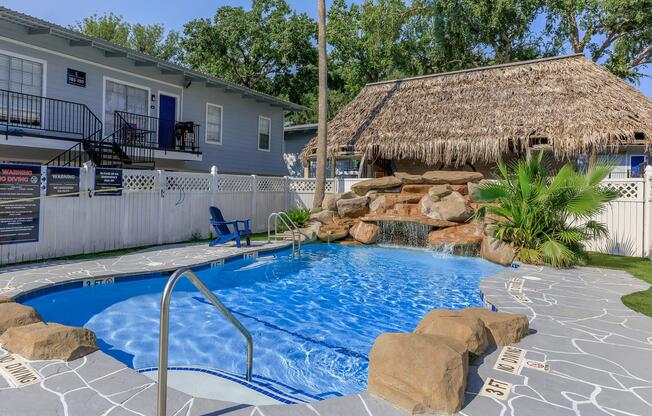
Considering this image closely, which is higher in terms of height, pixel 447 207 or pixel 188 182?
pixel 188 182

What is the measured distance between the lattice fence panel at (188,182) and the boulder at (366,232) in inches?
Answer: 179

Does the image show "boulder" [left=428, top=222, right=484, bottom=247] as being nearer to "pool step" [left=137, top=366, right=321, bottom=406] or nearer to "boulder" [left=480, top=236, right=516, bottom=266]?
"boulder" [left=480, top=236, right=516, bottom=266]

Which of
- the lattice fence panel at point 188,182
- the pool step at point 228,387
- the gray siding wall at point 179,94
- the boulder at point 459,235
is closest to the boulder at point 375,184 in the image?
the boulder at point 459,235

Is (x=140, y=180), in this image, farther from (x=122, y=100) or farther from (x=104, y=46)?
(x=122, y=100)

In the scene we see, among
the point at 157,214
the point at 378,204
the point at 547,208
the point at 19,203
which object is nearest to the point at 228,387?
the point at 19,203

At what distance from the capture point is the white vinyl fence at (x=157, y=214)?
849cm

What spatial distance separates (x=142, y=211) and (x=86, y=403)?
26.4ft

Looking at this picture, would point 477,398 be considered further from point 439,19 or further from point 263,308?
point 439,19

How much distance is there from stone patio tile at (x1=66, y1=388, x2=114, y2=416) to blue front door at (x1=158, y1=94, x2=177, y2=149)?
13499 mm

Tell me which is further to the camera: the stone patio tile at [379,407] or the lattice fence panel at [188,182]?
the lattice fence panel at [188,182]

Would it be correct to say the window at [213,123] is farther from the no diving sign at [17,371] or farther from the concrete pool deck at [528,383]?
the no diving sign at [17,371]

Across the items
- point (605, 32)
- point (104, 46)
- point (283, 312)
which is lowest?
point (283, 312)

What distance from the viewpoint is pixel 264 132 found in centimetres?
2042

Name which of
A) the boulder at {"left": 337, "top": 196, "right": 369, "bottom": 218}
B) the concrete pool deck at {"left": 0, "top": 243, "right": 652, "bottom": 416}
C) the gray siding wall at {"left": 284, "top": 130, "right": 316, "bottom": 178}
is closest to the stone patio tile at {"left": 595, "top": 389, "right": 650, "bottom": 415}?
the concrete pool deck at {"left": 0, "top": 243, "right": 652, "bottom": 416}
